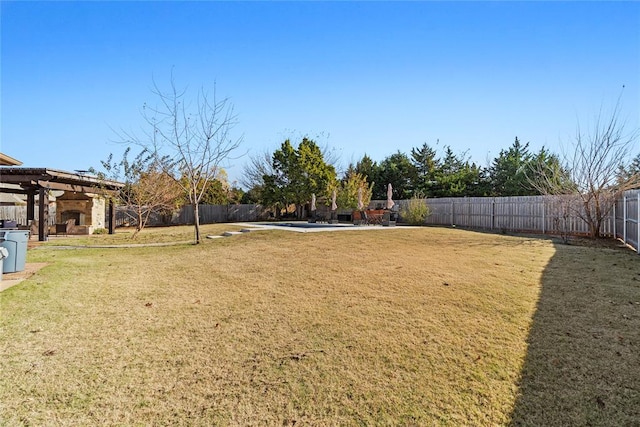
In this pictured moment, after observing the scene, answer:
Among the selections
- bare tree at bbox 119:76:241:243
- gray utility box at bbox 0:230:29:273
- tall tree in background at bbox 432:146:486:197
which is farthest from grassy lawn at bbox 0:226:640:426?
tall tree in background at bbox 432:146:486:197

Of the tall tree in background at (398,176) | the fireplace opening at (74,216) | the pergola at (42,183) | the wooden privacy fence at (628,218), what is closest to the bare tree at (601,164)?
the wooden privacy fence at (628,218)

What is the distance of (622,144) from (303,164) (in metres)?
19.2

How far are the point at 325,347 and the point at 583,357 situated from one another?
2626 millimetres

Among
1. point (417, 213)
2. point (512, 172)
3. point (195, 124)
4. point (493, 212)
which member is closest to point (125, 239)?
point (195, 124)

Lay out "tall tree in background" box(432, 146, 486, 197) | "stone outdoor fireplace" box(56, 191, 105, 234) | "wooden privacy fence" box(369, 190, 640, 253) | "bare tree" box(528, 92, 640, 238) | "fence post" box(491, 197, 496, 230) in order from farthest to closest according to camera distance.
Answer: "tall tree in background" box(432, 146, 486, 197), "fence post" box(491, 197, 496, 230), "stone outdoor fireplace" box(56, 191, 105, 234), "bare tree" box(528, 92, 640, 238), "wooden privacy fence" box(369, 190, 640, 253)

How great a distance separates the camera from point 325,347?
3.71 metres

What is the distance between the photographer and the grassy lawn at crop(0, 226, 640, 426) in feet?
9.01

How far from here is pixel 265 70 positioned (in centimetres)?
1229

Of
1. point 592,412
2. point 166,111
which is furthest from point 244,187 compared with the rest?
point 592,412

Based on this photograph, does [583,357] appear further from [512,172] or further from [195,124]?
[512,172]

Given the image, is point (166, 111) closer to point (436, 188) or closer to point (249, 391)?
point (249, 391)

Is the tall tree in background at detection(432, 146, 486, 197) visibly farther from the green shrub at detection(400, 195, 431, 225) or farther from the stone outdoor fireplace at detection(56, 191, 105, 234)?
the stone outdoor fireplace at detection(56, 191, 105, 234)

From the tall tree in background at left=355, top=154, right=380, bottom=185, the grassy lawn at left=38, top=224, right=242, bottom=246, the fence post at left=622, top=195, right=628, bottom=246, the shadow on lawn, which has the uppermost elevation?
the tall tree in background at left=355, top=154, right=380, bottom=185

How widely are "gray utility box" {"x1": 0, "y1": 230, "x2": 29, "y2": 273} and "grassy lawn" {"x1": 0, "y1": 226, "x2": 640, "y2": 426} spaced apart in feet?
1.74
